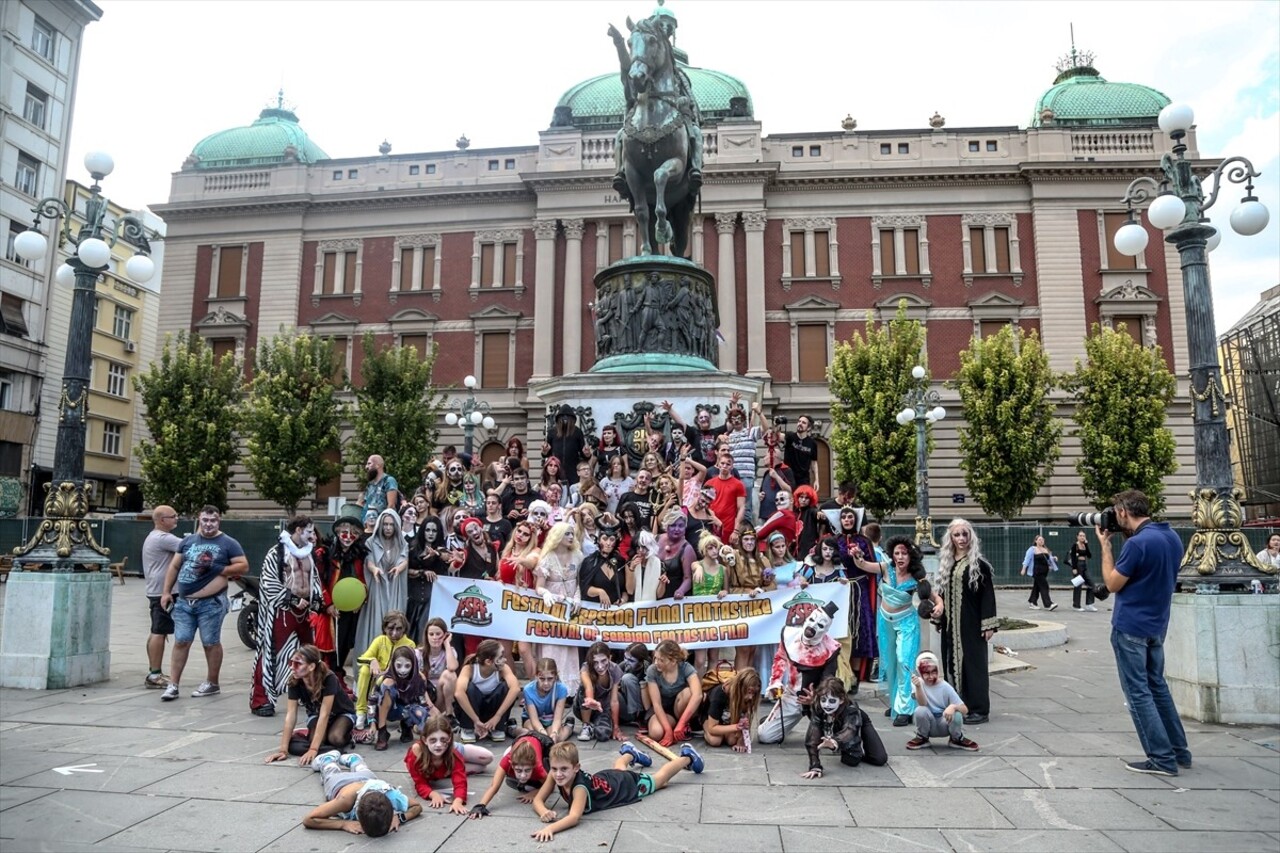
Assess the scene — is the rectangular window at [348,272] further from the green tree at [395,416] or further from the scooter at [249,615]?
the scooter at [249,615]

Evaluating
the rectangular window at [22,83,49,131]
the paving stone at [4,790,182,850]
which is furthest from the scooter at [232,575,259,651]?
the rectangular window at [22,83,49,131]

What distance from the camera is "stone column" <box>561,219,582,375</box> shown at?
4109cm

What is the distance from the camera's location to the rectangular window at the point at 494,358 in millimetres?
42531

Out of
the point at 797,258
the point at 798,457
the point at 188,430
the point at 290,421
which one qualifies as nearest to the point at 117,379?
the point at 188,430

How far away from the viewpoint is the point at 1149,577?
6.62 m

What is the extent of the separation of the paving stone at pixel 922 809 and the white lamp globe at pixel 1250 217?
7081mm

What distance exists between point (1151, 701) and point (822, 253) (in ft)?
122

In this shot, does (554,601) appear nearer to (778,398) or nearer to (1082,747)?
(1082,747)

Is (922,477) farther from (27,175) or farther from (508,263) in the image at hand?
(27,175)

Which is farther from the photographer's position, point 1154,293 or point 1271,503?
point 1271,503

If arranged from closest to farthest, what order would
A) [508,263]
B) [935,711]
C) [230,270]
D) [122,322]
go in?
[935,711]
[508,263]
[230,270]
[122,322]

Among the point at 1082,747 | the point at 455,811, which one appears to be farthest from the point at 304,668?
the point at 1082,747

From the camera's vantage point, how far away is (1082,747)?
23.6ft

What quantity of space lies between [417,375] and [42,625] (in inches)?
1074
